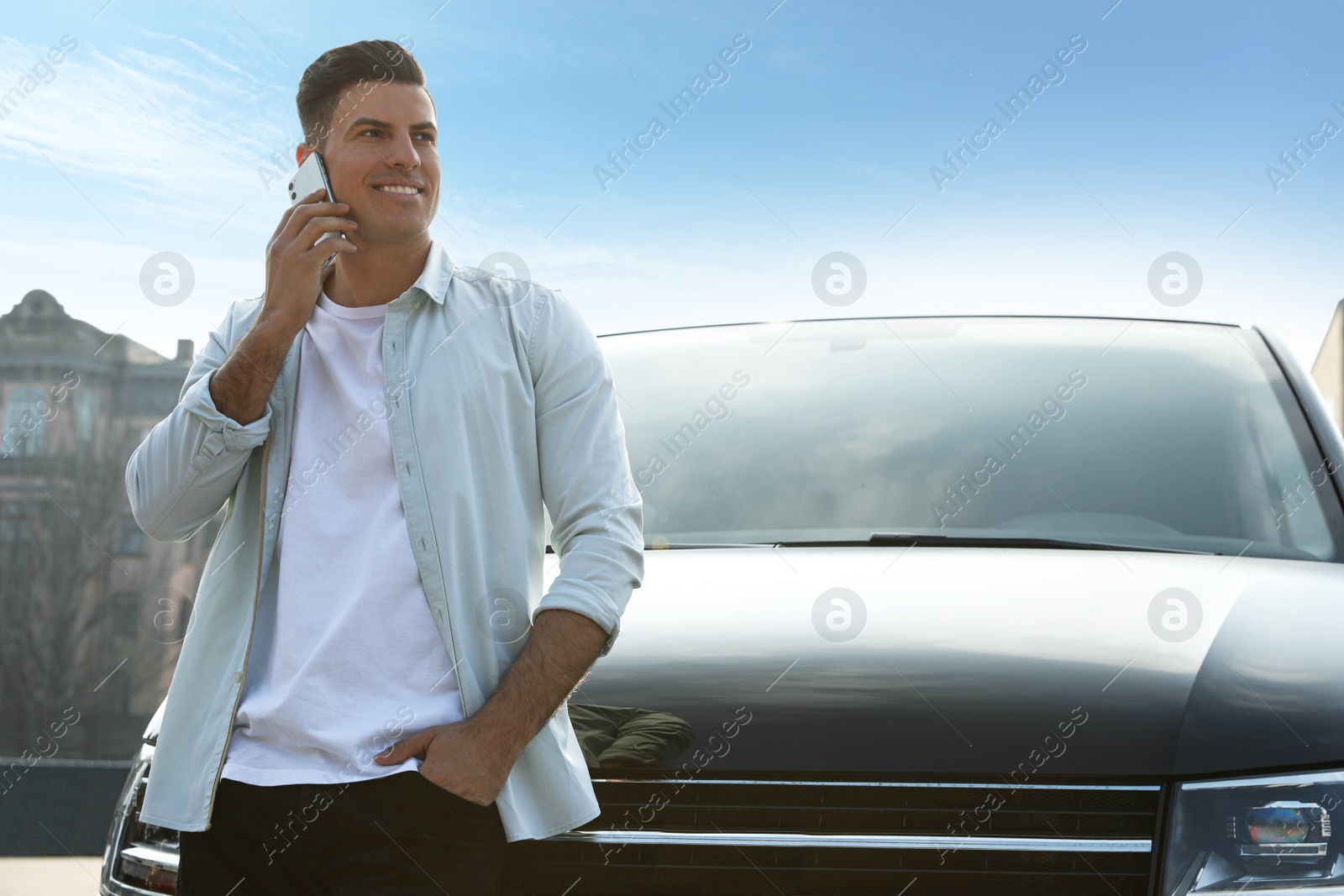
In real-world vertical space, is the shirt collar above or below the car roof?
below

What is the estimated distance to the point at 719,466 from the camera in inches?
118

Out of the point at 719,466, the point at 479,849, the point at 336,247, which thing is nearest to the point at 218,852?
the point at 479,849

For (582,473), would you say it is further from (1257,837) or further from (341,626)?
(1257,837)

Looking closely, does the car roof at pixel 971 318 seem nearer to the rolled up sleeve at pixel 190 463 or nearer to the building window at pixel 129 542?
the rolled up sleeve at pixel 190 463

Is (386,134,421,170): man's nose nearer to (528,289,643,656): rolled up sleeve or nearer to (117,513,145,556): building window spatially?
(528,289,643,656): rolled up sleeve

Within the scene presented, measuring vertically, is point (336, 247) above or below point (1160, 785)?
above

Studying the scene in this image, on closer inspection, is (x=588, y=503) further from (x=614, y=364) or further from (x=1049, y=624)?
(x=614, y=364)

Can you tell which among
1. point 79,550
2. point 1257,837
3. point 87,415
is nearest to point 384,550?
point 1257,837

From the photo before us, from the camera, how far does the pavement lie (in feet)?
26.1

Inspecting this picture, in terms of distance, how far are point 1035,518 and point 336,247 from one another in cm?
158

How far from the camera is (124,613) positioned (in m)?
83.6
